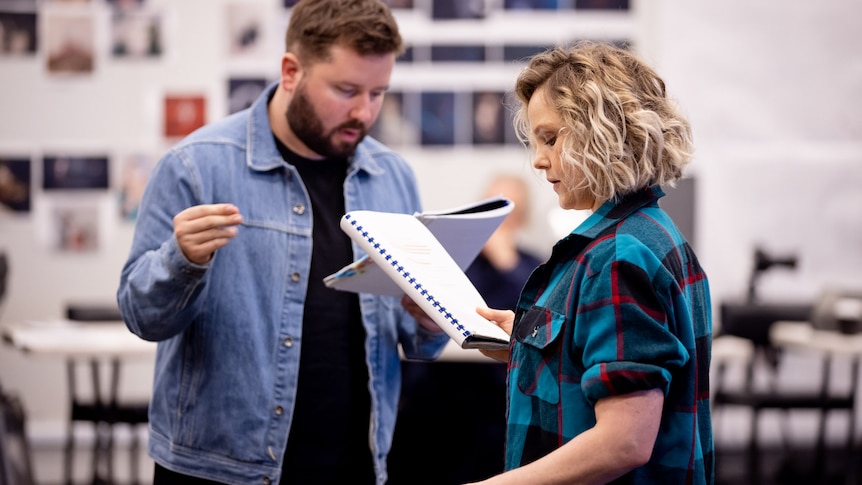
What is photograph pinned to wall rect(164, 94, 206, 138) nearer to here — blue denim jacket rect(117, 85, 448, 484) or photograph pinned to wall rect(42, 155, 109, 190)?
photograph pinned to wall rect(42, 155, 109, 190)

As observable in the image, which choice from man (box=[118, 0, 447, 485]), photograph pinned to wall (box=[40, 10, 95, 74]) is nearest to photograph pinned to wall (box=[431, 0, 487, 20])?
photograph pinned to wall (box=[40, 10, 95, 74])

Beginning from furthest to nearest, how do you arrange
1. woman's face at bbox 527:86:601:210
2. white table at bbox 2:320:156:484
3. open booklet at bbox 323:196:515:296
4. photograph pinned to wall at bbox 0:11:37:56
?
photograph pinned to wall at bbox 0:11:37:56 < white table at bbox 2:320:156:484 < open booklet at bbox 323:196:515:296 < woman's face at bbox 527:86:601:210

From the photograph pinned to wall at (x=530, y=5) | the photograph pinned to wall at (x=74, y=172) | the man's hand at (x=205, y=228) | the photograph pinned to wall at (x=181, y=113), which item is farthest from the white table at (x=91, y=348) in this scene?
the photograph pinned to wall at (x=530, y=5)

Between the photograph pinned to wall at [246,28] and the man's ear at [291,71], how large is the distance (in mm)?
3054

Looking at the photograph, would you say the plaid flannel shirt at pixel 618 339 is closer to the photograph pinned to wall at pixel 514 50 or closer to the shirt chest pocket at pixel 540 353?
the shirt chest pocket at pixel 540 353

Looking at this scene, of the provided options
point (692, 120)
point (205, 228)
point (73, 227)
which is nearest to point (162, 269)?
point (205, 228)

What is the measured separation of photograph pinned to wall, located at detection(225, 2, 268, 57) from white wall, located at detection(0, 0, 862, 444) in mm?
36

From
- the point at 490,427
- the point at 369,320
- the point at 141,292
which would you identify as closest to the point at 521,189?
the point at 490,427

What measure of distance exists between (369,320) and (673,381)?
762mm

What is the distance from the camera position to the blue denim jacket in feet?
5.27

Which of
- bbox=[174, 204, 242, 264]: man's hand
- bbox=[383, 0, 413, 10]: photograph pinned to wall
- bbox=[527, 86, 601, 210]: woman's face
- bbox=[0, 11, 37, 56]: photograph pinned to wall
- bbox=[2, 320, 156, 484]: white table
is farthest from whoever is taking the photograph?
bbox=[383, 0, 413, 10]: photograph pinned to wall

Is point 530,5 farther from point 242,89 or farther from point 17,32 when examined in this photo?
point 17,32

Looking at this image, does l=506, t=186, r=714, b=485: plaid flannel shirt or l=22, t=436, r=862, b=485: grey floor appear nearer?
l=506, t=186, r=714, b=485: plaid flannel shirt

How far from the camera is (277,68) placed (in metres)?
4.72
